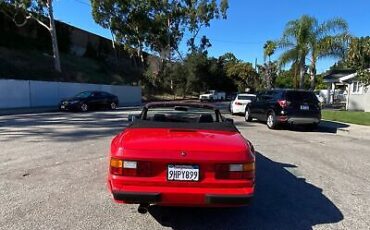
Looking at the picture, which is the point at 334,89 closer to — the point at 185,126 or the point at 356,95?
the point at 356,95

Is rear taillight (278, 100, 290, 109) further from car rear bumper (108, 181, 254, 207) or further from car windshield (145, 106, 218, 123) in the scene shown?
car rear bumper (108, 181, 254, 207)

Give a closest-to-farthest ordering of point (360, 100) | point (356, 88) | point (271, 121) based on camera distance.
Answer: point (271, 121) < point (360, 100) < point (356, 88)

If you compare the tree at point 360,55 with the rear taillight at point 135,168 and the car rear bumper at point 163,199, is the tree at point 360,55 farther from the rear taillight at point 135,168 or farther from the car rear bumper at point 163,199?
the rear taillight at point 135,168

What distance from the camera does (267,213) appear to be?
5465 mm

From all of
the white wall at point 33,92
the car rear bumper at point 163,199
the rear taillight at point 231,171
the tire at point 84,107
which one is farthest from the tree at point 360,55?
the car rear bumper at point 163,199

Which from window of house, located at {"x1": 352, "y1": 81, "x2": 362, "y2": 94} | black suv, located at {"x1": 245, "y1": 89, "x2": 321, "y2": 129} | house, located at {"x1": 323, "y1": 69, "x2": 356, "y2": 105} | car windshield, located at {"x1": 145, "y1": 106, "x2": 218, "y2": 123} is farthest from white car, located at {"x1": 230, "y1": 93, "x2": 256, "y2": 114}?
car windshield, located at {"x1": 145, "y1": 106, "x2": 218, "y2": 123}

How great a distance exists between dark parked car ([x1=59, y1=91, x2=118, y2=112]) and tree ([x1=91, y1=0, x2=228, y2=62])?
21084 millimetres

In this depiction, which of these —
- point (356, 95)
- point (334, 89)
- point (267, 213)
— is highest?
point (334, 89)

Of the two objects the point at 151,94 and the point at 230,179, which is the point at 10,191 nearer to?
the point at 230,179

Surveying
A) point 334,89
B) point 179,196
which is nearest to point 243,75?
point 334,89

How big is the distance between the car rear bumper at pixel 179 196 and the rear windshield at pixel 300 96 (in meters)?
12.7

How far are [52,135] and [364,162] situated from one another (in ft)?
28.2

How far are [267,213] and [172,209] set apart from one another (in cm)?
120

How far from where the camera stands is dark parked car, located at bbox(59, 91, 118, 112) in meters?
27.2
